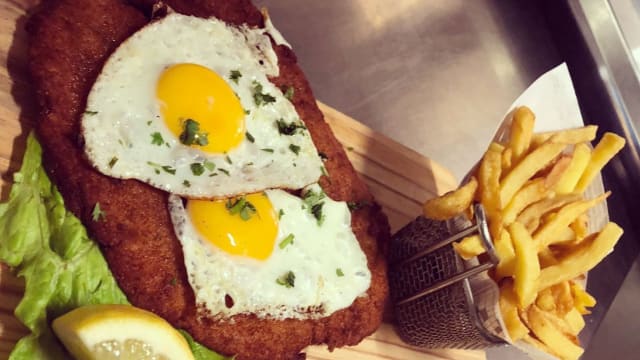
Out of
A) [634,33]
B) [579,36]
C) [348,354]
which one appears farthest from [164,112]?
[634,33]

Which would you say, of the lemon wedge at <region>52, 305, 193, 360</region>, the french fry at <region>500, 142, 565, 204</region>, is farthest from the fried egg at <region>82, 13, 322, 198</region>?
the french fry at <region>500, 142, 565, 204</region>

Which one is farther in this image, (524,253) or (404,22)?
(404,22)

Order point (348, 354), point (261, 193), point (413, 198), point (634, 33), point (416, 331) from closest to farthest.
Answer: point (261, 193) < point (348, 354) < point (416, 331) < point (413, 198) < point (634, 33)

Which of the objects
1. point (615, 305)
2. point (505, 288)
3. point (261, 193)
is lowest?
point (615, 305)

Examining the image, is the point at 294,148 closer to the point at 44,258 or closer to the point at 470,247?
the point at 470,247

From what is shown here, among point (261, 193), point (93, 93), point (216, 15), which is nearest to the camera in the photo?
point (93, 93)

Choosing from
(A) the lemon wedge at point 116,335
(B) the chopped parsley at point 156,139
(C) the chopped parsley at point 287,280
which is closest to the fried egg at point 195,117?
(B) the chopped parsley at point 156,139

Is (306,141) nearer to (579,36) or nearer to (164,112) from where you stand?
(164,112)

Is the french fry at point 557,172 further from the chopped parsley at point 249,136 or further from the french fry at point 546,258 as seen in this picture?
the chopped parsley at point 249,136
